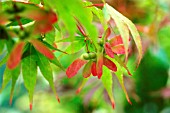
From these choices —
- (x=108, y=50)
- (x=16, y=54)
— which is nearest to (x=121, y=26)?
(x=108, y=50)

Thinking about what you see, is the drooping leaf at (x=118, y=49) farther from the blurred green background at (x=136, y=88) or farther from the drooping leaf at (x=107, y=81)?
the blurred green background at (x=136, y=88)

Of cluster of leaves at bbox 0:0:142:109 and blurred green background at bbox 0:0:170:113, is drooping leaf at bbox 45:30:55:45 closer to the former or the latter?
cluster of leaves at bbox 0:0:142:109

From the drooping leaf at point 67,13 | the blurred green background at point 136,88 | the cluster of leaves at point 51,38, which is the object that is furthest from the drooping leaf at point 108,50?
the blurred green background at point 136,88

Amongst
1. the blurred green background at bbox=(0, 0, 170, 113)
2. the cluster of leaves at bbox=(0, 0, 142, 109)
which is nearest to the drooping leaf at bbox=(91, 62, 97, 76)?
the cluster of leaves at bbox=(0, 0, 142, 109)

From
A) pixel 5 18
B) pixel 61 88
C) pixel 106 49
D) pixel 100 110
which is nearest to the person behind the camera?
pixel 5 18

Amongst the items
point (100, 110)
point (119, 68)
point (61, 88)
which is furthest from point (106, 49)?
point (100, 110)

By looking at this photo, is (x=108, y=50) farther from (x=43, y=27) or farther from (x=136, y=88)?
(x=136, y=88)

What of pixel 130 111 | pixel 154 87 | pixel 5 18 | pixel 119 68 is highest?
pixel 5 18

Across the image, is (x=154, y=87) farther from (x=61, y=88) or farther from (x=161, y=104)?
(x=61, y=88)
